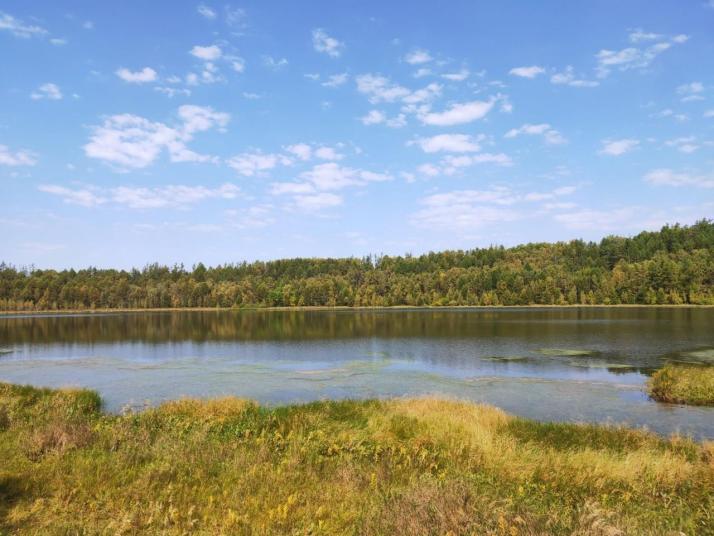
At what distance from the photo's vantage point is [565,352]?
46.9m

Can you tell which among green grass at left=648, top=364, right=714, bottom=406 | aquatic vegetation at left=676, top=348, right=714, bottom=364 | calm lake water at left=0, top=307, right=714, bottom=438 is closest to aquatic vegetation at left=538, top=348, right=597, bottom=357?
calm lake water at left=0, top=307, right=714, bottom=438

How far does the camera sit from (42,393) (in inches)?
1025

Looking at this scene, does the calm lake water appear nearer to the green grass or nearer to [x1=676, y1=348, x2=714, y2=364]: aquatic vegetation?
[x1=676, y1=348, x2=714, y2=364]: aquatic vegetation

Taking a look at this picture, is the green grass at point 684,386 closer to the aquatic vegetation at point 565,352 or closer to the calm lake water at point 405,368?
the calm lake water at point 405,368

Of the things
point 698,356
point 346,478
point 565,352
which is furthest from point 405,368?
point 346,478

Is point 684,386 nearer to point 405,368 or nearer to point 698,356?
point 698,356

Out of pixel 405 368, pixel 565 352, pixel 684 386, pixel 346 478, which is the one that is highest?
pixel 346 478

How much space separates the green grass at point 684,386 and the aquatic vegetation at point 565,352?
15.7 meters

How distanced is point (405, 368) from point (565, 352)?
695 inches

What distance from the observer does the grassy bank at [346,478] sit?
7723 mm

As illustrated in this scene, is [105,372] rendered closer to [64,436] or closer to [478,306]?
[64,436]

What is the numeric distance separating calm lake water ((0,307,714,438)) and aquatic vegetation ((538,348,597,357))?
0.10 meters

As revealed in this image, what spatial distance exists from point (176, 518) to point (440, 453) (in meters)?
7.21

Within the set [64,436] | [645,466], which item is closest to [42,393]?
[64,436]
